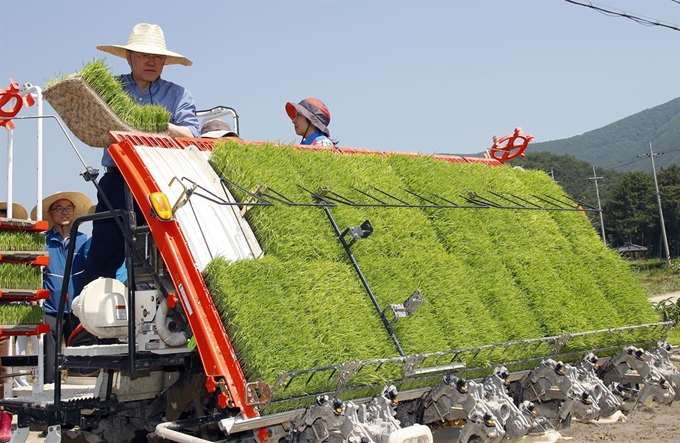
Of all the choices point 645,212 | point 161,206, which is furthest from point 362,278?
point 645,212

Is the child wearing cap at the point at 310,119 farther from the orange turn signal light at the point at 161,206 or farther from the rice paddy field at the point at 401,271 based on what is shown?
the orange turn signal light at the point at 161,206

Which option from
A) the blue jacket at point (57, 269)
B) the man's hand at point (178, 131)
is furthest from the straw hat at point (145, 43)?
the blue jacket at point (57, 269)

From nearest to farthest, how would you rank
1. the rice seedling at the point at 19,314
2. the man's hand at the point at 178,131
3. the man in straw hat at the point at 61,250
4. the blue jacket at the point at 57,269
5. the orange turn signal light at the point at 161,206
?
the orange turn signal light at the point at 161,206, the man's hand at the point at 178,131, the rice seedling at the point at 19,314, the man in straw hat at the point at 61,250, the blue jacket at the point at 57,269

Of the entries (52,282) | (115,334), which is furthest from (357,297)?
(52,282)

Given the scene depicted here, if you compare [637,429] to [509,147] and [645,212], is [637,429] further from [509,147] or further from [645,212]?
[645,212]

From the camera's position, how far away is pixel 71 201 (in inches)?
345

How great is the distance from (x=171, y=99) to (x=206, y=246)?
2379mm

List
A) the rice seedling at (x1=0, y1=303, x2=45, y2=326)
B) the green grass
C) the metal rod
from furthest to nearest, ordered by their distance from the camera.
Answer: the rice seedling at (x1=0, y1=303, x2=45, y2=326) < the green grass < the metal rod

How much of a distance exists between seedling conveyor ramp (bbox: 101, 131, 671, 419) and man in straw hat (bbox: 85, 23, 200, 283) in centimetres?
78

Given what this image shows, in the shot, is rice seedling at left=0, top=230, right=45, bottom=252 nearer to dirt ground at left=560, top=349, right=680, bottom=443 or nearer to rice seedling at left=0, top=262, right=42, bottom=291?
rice seedling at left=0, top=262, right=42, bottom=291

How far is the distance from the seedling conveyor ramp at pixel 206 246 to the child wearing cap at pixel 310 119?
2193mm

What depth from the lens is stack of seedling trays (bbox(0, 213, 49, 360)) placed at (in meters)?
7.19

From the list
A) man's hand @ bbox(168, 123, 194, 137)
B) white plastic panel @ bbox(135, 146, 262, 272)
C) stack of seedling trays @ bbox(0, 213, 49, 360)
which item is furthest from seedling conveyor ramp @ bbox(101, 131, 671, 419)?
stack of seedling trays @ bbox(0, 213, 49, 360)

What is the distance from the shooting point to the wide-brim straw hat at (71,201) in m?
8.61
